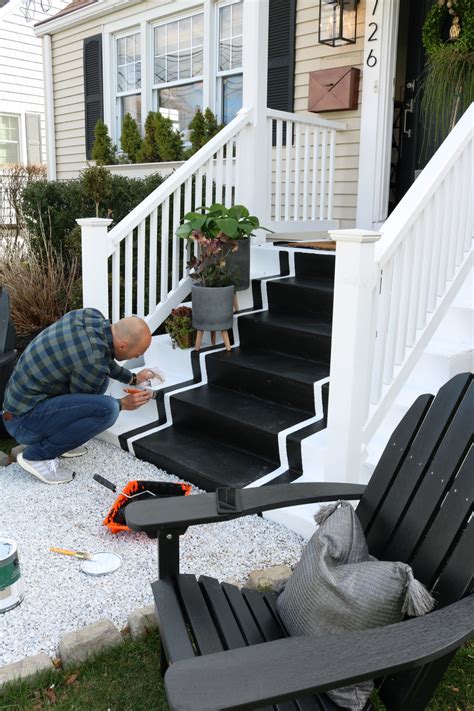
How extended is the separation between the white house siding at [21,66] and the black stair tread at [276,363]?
1066 centimetres

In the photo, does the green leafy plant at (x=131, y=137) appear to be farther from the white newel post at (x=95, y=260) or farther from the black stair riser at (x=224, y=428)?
the black stair riser at (x=224, y=428)

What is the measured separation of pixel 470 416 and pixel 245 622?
0.85 meters

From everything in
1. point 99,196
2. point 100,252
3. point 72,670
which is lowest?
point 72,670

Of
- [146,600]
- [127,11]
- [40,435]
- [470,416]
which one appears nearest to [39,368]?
[40,435]

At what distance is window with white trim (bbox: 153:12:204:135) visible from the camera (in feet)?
24.6

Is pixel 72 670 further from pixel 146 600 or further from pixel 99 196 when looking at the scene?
pixel 99 196

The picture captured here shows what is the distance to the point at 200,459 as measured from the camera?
336 cm

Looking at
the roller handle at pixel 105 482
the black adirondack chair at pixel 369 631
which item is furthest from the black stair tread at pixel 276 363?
the black adirondack chair at pixel 369 631

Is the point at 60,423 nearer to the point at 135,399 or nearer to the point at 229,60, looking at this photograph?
the point at 135,399

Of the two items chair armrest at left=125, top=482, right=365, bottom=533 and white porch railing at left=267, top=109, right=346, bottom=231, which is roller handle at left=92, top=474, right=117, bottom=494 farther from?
white porch railing at left=267, top=109, right=346, bottom=231

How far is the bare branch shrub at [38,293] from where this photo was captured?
210 inches

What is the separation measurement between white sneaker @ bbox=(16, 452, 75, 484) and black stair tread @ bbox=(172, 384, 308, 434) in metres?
0.79

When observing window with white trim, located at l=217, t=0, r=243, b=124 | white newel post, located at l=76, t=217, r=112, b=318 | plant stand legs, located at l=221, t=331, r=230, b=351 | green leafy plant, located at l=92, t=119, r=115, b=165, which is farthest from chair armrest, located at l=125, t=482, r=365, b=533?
green leafy plant, located at l=92, t=119, r=115, b=165

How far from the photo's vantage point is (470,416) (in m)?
1.77
